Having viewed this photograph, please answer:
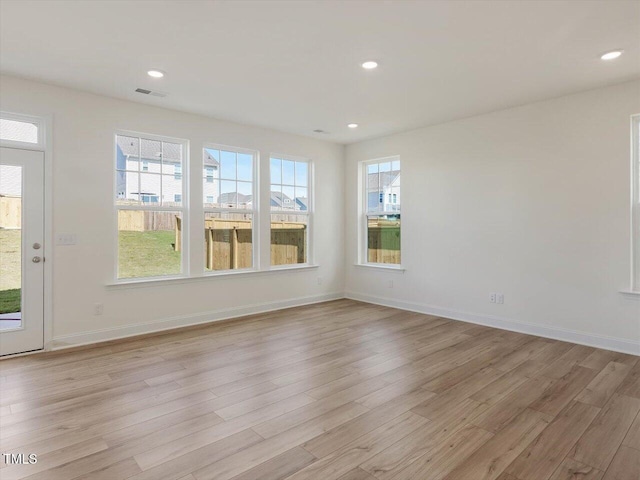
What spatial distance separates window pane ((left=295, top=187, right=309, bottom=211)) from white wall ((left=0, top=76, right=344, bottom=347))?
1182mm

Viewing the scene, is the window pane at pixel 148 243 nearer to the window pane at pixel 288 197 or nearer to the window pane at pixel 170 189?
the window pane at pixel 170 189

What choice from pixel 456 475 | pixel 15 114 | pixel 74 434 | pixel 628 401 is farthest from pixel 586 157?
pixel 15 114

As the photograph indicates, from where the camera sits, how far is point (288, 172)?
599cm

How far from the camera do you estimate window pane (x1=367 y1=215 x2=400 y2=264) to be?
5.95 metres

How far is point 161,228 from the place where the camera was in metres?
4.66

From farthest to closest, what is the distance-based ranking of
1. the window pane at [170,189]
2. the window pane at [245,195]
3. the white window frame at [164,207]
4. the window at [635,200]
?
1. the window pane at [245,195]
2. the window pane at [170,189]
3. the white window frame at [164,207]
4. the window at [635,200]

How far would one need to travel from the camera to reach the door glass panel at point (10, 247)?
358 cm

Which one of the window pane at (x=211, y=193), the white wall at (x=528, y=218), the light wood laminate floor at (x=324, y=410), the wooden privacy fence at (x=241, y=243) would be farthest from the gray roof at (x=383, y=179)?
the light wood laminate floor at (x=324, y=410)

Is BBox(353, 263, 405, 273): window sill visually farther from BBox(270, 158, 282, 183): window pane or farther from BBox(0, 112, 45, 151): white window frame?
BBox(0, 112, 45, 151): white window frame

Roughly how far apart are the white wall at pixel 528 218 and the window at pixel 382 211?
0.24 metres

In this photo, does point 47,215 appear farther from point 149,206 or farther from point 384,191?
point 384,191

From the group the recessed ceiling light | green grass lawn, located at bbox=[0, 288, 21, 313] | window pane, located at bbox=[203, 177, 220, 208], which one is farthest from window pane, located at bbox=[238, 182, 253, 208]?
the recessed ceiling light

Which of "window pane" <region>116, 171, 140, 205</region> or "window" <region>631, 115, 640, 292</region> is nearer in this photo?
"window" <region>631, 115, 640, 292</region>

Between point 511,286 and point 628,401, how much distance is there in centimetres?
195
